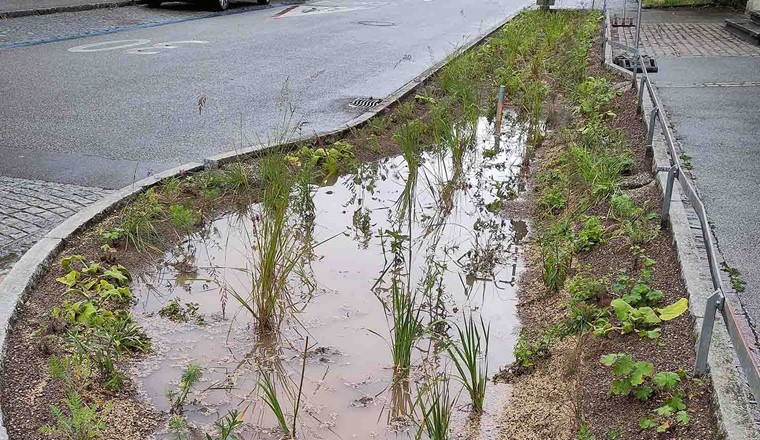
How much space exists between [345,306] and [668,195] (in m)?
2.06

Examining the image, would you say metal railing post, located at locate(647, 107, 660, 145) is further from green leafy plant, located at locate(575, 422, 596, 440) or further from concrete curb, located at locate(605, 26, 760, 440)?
green leafy plant, located at locate(575, 422, 596, 440)

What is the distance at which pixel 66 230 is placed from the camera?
17.0 feet

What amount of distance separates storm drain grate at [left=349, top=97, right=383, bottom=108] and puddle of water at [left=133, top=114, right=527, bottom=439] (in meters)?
2.52

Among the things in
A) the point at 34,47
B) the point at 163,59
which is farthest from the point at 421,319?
the point at 34,47

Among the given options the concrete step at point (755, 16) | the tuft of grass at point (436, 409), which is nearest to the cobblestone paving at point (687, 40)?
the concrete step at point (755, 16)

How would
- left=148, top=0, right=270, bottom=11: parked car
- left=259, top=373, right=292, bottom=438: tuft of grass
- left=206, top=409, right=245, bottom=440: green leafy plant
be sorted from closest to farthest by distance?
left=206, top=409, right=245, bottom=440: green leafy plant, left=259, top=373, right=292, bottom=438: tuft of grass, left=148, top=0, right=270, bottom=11: parked car

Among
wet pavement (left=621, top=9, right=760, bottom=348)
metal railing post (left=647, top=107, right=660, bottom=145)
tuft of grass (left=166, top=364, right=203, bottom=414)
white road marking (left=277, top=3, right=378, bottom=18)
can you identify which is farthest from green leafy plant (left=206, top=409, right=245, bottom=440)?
white road marking (left=277, top=3, right=378, bottom=18)

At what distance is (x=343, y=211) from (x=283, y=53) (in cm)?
734

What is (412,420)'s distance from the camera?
365cm

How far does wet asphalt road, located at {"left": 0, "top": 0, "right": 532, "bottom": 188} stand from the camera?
7.18 meters

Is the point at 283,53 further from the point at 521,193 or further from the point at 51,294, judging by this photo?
the point at 51,294

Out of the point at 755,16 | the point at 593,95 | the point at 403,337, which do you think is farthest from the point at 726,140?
the point at 755,16

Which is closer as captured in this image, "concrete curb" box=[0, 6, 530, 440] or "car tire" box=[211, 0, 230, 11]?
"concrete curb" box=[0, 6, 530, 440]

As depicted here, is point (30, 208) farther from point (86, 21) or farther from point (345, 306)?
point (86, 21)
